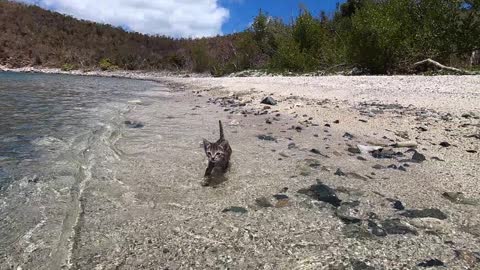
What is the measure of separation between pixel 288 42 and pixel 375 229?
30421 millimetres

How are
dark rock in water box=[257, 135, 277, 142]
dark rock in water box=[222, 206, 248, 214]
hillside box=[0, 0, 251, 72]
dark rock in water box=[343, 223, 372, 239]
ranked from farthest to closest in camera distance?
1. hillside box=[0, 0, 251, 72]
2. dark rock in water box=[257, 135, 277, 142]
3. dark rock in water box=[222, 206, 248, 214]
4. dark rock in water box=[343, 223, 372, 239]

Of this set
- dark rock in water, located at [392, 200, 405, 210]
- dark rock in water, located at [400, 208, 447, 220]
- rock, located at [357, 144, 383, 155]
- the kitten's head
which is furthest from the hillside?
dark rock in water, located at [400, 208, 447, 220]

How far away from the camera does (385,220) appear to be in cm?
385

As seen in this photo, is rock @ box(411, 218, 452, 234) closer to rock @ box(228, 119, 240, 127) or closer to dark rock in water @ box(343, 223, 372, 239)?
dark rock in water @ box(343, 223, 372, 239)

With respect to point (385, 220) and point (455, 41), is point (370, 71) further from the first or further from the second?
point (385, 220)

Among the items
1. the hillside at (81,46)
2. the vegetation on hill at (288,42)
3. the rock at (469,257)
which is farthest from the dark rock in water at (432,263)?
the hillside at (81,46)

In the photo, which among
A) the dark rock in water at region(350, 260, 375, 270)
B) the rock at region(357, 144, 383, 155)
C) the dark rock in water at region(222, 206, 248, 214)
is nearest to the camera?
the dark rock in water at region(350, 260, 375, 270)

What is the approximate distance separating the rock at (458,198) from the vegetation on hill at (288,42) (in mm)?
19632

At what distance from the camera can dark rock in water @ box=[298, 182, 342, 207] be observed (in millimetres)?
4406

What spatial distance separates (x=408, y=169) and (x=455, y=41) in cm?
2178

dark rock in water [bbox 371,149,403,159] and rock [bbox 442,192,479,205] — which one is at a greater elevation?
dark rock in water [bbox 371,149,403,159]

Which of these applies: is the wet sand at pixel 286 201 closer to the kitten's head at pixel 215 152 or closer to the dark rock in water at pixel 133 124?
the kitten's head at pixel 215 152

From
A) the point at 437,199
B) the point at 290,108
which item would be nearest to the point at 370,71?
the point at 290,108

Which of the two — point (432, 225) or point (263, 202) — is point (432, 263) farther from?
point (263, 202)
